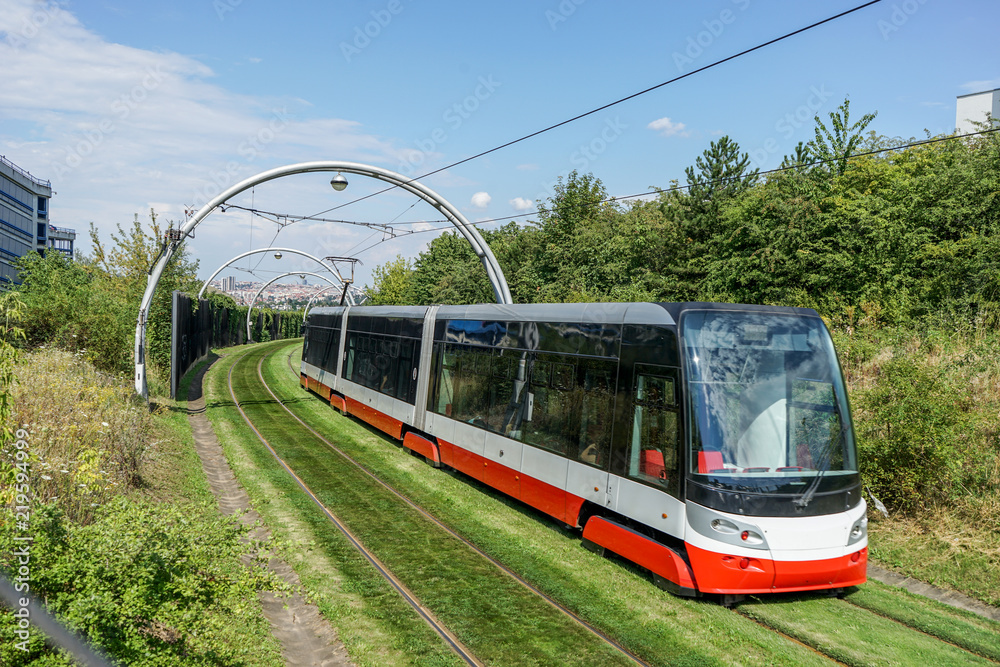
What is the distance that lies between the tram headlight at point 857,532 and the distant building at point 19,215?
81367 mm

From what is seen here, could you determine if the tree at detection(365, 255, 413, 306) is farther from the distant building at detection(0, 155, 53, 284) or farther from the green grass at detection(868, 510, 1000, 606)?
the green grass at detection(868, 510, 1000, 606)

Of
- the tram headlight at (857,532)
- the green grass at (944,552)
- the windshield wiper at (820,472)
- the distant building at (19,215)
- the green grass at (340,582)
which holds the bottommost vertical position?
the green grass at (340,582)

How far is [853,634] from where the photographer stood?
6.52 m

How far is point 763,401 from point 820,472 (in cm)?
94

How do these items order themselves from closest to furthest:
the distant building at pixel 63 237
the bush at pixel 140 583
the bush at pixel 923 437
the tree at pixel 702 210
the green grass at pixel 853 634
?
the bush at pixel 140 583
the green grass at pixel 853 634
the bush at pixel 923 437
the tree at pixel 702 210
the distant building at pixel 63 237

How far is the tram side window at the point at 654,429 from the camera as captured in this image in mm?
7234

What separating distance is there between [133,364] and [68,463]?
548 inches

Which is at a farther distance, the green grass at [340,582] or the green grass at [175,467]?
the green grass at [175,467]

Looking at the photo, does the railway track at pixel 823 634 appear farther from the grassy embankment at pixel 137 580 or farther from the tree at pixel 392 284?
the tree at pixel 392 284

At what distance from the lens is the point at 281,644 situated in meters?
6.33

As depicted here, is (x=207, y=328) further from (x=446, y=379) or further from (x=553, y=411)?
(x=553, y=411)

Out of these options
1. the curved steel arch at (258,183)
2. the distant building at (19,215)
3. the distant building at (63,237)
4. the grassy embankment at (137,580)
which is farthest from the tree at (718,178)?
the distant building at (63,237)

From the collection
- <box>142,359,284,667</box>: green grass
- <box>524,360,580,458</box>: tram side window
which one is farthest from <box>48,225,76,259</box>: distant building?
<box>524,360,580,458</box>: tram side window

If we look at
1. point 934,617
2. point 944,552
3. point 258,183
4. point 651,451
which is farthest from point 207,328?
point 934,617
